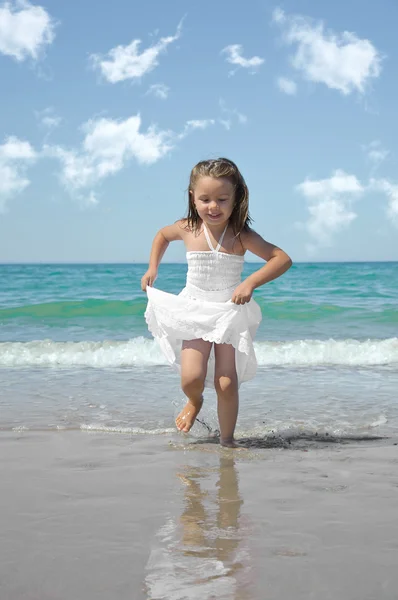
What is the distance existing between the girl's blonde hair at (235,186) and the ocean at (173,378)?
1.36 meters

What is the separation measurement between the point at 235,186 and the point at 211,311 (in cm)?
74

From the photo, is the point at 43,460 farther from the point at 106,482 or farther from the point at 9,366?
the point at 9,366

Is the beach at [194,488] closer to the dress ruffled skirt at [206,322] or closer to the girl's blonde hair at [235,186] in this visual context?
the dress ruffled skirt at [206,322]

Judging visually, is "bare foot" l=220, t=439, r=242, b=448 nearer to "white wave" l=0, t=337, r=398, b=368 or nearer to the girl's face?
the girl's face

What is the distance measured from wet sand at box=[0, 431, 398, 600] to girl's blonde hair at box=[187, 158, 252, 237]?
1.34 metres

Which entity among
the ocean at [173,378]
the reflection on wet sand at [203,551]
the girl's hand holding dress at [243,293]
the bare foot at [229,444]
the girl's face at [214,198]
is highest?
the girl's face at [214,198]

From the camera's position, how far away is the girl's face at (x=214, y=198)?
13.1ft

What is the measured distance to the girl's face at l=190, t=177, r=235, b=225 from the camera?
3979 millimetres

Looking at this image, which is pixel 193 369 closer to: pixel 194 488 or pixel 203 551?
pixel 194 488

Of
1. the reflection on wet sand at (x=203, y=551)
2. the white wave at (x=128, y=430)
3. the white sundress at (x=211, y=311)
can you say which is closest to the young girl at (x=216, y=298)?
the white sundress at (x=211, y=311)

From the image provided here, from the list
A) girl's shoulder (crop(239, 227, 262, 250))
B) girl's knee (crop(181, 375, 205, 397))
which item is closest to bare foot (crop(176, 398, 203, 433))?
girl's knee (crop(181, 375, 205, 397))

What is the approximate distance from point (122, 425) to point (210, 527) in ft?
7.06

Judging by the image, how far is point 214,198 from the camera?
3998 millimetres

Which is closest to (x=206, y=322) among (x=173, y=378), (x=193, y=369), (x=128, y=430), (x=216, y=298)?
(x=216, y=298)
